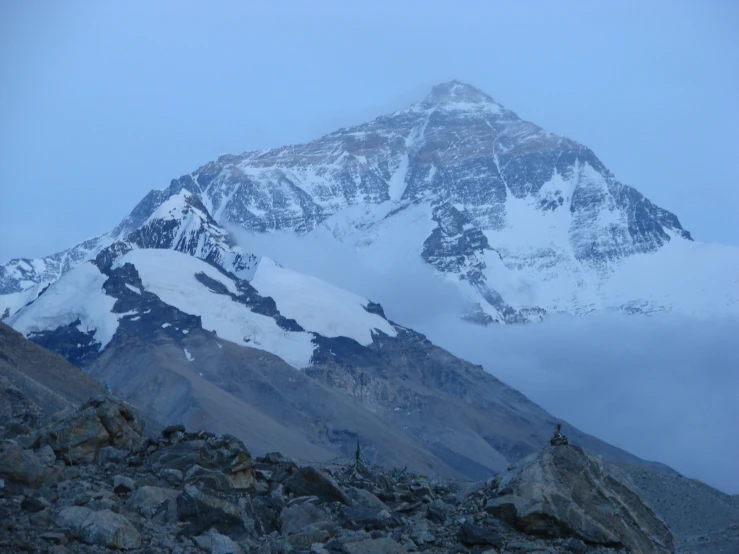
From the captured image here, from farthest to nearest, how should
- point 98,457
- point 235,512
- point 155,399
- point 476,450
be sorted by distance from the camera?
point 476,450, point 155,399, point 98,457, point 235,512

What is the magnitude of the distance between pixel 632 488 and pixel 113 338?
544 ft

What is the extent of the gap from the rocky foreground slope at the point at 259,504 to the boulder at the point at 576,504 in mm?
25

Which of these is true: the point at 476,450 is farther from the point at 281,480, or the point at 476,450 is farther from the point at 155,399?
the point at 281,480

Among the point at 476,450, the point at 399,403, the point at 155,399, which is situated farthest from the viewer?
the point at 399,403

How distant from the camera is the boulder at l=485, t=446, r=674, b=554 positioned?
711 inches

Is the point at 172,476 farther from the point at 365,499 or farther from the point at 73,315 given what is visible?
the point at 73,315

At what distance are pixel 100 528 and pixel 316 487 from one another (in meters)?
5.18

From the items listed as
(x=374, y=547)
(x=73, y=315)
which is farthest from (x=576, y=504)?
(x=73, y=315)

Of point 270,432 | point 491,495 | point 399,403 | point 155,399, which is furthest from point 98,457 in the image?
point 399,403

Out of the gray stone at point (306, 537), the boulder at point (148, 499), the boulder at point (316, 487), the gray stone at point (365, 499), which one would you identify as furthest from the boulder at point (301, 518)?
the boulder at point (148, 499)

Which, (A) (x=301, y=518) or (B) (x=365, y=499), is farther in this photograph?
(B) (x=365, y=499)

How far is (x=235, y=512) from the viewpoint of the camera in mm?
16781

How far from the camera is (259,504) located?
58.4 ft

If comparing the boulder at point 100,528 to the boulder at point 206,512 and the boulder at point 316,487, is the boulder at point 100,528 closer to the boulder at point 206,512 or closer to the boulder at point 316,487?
the boulder at point 206,512
